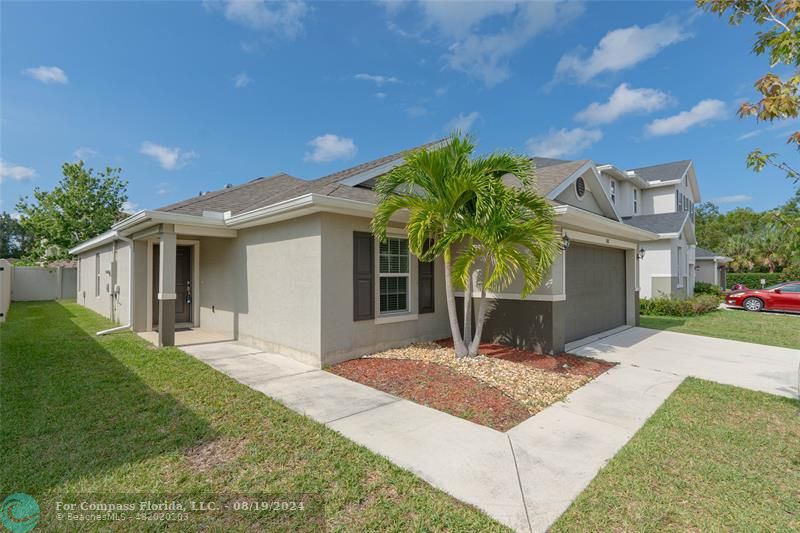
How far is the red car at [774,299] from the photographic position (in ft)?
51.3

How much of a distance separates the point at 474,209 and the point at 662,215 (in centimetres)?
1729

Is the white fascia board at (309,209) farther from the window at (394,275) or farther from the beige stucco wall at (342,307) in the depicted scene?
the window at (394,275)

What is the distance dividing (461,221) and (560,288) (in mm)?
2866

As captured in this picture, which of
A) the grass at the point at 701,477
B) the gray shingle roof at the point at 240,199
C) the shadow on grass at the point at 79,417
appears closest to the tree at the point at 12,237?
the gray shingle roof at the point at 240,199

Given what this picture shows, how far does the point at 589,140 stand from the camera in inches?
842

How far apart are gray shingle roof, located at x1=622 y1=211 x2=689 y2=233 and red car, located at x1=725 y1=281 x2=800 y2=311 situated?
175 inches

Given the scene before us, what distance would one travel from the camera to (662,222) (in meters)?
17.7

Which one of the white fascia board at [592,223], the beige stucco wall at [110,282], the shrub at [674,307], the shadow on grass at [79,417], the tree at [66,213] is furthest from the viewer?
the tree at [66,213]

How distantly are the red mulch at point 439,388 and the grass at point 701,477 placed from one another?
131 cm

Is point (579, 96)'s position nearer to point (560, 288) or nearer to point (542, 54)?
point (542, 54)

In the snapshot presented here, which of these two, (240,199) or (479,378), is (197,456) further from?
(240,199)

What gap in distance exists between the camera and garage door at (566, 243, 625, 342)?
28.4ft

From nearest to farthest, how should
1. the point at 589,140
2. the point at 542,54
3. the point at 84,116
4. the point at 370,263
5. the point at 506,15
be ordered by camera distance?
the point at 370,263 → the point at 506,15 → the point at 84,116 → the point at 542,54 → the point at 589,140

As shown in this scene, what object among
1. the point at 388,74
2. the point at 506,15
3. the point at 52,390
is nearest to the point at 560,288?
the point at 506,15
